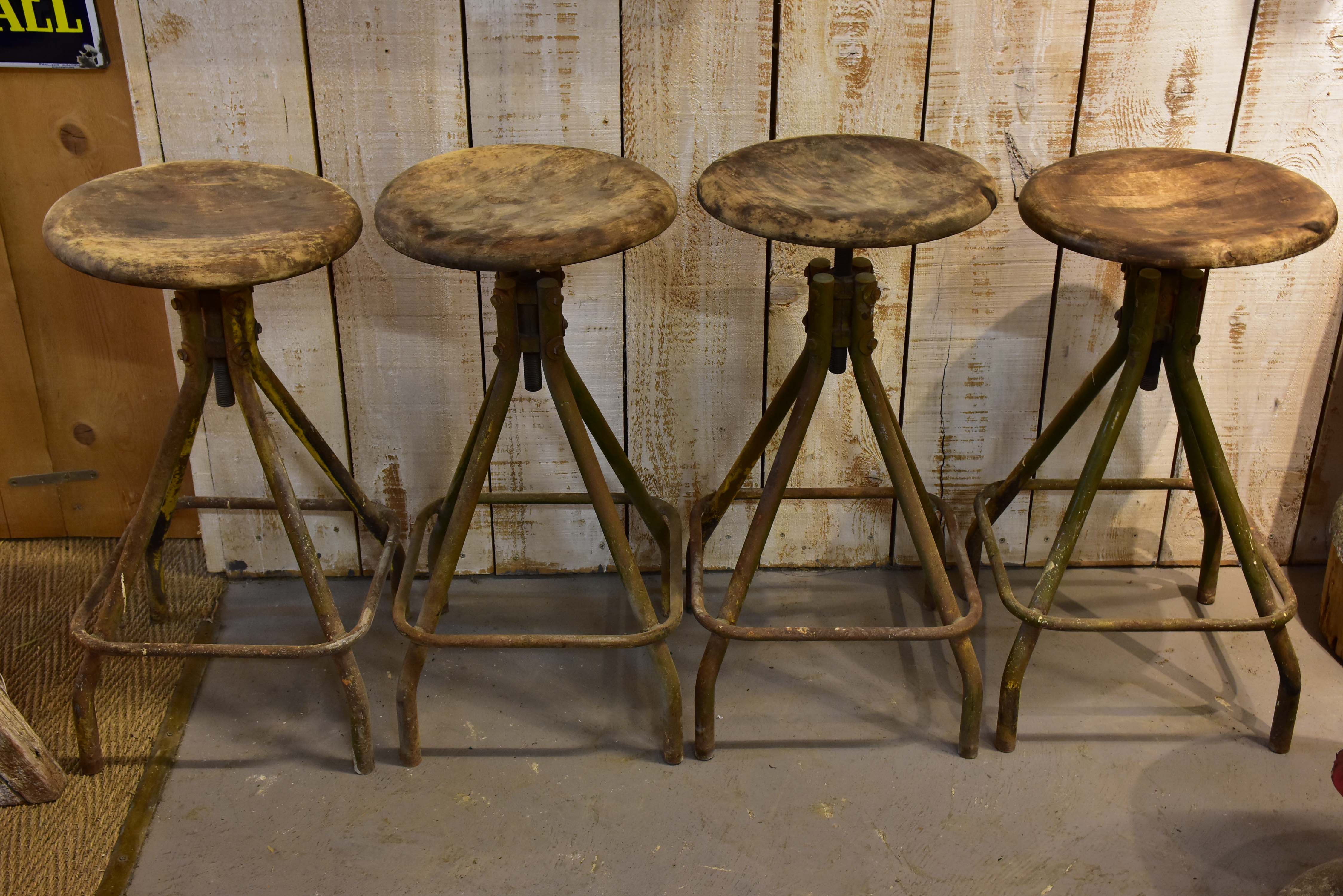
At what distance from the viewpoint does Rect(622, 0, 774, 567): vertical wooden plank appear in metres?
1.96

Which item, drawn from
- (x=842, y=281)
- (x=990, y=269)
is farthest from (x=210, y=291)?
(x=990, y=269)

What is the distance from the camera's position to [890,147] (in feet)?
5.95

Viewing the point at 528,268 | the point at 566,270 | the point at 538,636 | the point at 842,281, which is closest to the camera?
the point at 528,268

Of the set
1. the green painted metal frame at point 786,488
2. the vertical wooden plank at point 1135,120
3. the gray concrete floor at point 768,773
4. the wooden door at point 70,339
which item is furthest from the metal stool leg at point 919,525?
the wooden door at point 70,339

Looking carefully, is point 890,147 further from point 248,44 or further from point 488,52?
point 248,44

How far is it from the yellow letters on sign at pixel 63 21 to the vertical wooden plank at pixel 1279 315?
77.8 inches

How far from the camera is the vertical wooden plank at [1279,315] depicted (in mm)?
1989

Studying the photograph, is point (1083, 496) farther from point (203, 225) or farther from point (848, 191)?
point (203, 225)

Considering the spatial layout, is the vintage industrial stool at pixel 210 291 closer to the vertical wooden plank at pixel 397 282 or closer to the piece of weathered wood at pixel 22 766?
the piece of weathered wood at pixel 22 766

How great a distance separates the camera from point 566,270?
2111 millimetres

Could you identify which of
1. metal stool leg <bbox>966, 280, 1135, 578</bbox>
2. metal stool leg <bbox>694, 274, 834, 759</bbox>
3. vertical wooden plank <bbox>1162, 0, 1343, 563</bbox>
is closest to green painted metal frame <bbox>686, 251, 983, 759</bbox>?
metal stool leg <bbox>694, 274, 834, 759</bbox>

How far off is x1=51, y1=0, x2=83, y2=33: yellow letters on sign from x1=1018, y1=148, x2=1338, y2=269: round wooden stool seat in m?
1.60

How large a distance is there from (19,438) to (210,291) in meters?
0.98

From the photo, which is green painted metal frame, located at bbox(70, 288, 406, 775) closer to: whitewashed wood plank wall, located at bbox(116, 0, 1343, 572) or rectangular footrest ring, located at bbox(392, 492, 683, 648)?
rectangular footrest ring, located at bbox(392, 492, 683, 648)
